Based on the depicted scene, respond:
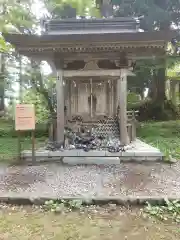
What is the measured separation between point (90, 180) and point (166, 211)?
72.3 inches

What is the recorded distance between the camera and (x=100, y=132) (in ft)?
28.2

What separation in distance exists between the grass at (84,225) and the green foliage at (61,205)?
0.40 ft

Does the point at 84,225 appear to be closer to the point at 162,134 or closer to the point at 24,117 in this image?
the point at 24,117

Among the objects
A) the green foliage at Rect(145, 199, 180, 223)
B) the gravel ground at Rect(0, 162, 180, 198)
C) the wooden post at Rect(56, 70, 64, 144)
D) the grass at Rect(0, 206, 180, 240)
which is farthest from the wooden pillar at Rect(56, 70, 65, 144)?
the green foliage at Rect(145, 199, 180, 223)

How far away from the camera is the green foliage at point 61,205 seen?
3.95 metres

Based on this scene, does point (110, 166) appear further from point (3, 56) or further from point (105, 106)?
point (3, 56)

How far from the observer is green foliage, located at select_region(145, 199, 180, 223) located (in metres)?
3.66

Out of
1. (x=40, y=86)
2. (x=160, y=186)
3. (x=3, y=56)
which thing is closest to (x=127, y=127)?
(x=160, y=186)

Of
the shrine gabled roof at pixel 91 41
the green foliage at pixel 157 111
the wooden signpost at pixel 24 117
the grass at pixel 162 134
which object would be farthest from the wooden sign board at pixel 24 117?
the green foliage at pixel 157 111

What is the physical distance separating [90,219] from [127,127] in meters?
4.92

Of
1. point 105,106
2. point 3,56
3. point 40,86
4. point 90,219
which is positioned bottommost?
point 90,219

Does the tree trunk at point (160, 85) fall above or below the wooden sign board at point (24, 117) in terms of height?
above

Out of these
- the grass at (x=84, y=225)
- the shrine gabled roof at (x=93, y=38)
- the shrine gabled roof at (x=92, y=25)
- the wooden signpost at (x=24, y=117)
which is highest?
the shrine gabled roof at (x=92, y=25)

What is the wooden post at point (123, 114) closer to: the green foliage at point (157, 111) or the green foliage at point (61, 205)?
the green foliage at point (61, 205)
